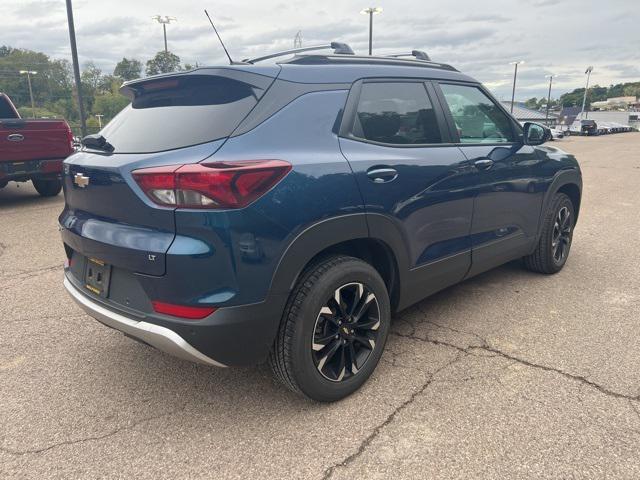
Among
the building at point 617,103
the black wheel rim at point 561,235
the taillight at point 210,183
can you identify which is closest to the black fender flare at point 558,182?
the black wheel rim at point 561,235

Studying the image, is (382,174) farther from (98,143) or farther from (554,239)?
(554,239)

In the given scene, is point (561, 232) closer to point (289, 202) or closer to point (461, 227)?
point (461, 227)

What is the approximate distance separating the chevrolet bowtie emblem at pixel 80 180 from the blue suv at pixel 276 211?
1 centimetres

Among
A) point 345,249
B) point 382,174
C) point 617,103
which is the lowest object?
point 345,249

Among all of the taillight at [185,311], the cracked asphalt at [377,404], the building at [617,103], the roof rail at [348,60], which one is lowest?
the cracked asphalt at [377,404]

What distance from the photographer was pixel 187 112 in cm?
256

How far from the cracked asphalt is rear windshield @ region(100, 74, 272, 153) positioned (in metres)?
1.38

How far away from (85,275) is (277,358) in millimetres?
1152

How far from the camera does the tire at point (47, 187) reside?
9.28 m

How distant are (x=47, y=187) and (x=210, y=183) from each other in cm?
856

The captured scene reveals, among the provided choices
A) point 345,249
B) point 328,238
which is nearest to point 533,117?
point 345,249

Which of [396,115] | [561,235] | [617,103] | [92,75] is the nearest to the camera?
[396,115]

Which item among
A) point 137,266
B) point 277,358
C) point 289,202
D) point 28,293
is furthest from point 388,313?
point 28,293

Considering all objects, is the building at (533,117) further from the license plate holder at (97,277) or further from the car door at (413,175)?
the license plate holder at (97,277)
